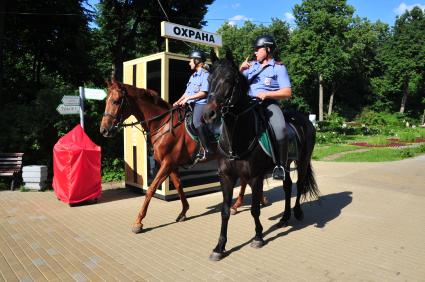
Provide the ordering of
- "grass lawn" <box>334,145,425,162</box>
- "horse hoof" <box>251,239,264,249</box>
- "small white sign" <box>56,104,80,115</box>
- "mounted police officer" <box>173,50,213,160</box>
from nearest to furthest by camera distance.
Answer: "horse hoof" <box>251,239,264,249</box>, "mounted police officer" <box>173,50,213,160</box>, "small white sign" <box>56,104,80,115</box>, "grass lawn" <box>334,145,425,162</box>

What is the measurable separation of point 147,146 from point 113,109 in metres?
2.53

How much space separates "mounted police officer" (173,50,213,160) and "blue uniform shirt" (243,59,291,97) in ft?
4.92

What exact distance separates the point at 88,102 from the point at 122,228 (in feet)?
19.4

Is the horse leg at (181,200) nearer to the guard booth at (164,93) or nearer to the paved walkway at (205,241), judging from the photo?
the paved walkway at (205,241)

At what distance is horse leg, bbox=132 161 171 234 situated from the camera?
600cm

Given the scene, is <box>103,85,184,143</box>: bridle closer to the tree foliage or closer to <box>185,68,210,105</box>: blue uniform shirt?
<box>185,68,210,105</box>: blue uniform shirt

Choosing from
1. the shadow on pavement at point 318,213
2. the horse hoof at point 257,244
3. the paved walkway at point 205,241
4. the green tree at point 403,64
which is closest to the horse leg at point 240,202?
the paved walkway at point 205,241

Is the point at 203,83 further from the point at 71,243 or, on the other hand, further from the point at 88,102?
the point at 88,102

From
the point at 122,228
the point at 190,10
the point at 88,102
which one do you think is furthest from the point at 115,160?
the point at 190,10

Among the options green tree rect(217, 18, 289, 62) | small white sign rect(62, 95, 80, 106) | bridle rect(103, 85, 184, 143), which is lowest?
bridle rect(103, 85, 184, 143)

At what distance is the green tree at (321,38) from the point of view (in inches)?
1385

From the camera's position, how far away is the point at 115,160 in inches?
450

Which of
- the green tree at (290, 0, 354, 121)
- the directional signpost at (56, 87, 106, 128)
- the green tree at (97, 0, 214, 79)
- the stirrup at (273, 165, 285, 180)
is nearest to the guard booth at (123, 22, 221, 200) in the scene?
the directional signpost at (56, 87, 106, 128)

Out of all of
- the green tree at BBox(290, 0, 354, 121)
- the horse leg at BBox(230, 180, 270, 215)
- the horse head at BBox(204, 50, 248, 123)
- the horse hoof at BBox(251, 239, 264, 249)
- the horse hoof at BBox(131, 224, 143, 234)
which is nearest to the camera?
the horse head at BBox(204, 50, 248, 123)
